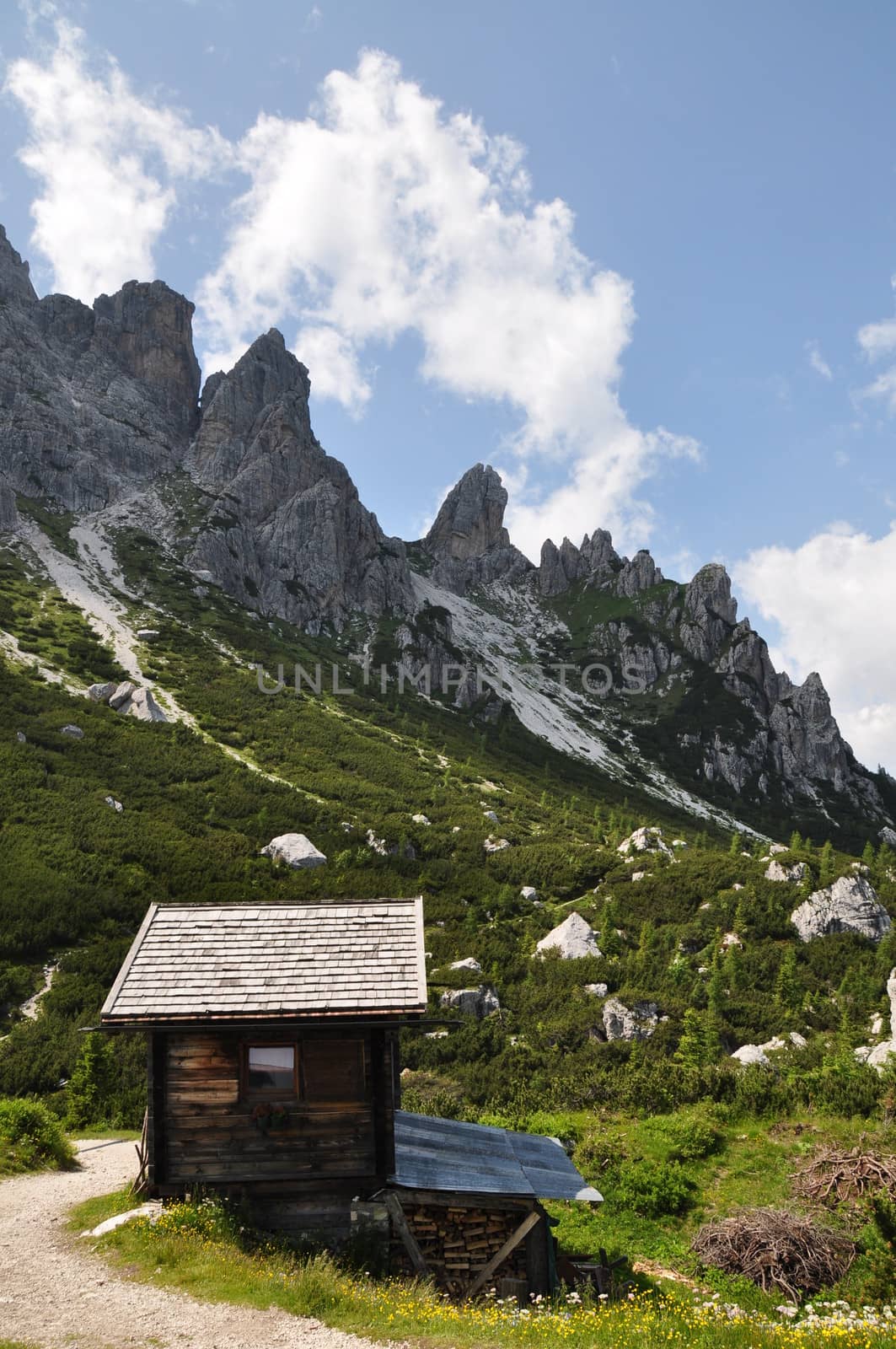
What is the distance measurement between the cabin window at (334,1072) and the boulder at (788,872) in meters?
28.3

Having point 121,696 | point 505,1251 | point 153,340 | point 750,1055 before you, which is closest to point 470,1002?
point 750,1055

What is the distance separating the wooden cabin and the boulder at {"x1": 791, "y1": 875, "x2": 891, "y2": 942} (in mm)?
22061

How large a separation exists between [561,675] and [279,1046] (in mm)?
135219

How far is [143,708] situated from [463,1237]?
2235 inches

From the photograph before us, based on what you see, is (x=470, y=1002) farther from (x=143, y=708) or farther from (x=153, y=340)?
(x=153, y=340)

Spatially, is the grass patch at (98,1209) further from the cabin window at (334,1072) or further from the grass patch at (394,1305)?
the cabin window at (334,1072)

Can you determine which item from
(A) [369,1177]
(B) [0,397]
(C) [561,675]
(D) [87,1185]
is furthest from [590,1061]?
(B) [0,397]

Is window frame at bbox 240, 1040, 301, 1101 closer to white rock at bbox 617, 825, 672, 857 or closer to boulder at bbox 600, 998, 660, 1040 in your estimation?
boulder at bbox 600, 998, 660, 1040

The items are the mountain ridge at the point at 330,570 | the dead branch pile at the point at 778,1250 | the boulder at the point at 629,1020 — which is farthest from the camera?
the mountain ridge at the point at 330,570

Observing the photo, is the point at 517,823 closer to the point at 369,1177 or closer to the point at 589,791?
the point at 589,791

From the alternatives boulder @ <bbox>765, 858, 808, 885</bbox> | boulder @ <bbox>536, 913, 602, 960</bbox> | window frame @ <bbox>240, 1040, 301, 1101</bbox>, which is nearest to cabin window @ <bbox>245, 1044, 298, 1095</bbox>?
window frame @ <bbox>240, 1040, 301, 1101</bbox>

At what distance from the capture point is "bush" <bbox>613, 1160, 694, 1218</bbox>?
13117 mm


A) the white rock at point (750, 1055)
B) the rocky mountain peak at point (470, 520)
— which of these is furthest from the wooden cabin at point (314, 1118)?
the rocky mountain peak at point (470, 520)

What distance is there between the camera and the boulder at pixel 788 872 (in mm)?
34031
